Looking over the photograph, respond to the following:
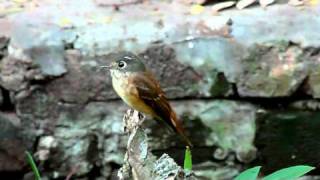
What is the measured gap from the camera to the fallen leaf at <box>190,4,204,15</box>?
4938 millimetres

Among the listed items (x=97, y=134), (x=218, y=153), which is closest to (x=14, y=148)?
(x=97, y=134)

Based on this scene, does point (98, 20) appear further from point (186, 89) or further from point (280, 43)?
point (280, 43)

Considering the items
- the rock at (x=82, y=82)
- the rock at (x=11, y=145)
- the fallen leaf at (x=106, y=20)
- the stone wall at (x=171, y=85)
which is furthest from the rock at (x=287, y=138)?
the rock at (x=11, y=145)

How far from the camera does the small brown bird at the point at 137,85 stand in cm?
368

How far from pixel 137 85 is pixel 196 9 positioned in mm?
1300

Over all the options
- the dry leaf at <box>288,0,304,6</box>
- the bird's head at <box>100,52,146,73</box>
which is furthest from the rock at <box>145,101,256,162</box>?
the bird's head at <box>100,52,146,73</box>

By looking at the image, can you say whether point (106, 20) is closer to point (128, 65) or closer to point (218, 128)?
point (218, 128)

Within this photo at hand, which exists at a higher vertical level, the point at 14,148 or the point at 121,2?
the point at 121,2

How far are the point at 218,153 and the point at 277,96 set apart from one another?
0.44m

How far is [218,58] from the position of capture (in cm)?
464

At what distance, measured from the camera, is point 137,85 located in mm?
3768

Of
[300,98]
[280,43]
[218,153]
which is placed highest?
[280,43]

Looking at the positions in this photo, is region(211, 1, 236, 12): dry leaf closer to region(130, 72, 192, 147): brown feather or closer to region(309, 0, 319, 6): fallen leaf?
region(309, 0, 319, 6): fallen leaf

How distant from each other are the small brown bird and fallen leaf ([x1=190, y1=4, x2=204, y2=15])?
1.13m
